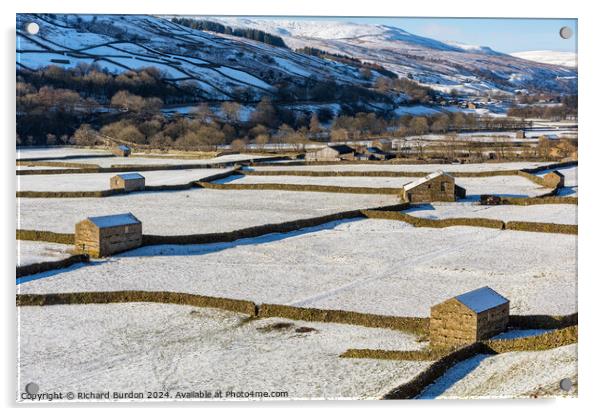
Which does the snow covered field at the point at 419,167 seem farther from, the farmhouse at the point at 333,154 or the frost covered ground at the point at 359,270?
the frost covered ground at the point at 359,270

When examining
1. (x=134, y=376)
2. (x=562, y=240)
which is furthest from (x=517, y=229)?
(x=134, y=376)

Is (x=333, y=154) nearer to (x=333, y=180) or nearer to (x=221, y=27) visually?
(x=333, y=180)

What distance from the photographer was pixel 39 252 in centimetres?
Answer: 3534

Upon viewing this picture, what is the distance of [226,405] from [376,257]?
17.9 m

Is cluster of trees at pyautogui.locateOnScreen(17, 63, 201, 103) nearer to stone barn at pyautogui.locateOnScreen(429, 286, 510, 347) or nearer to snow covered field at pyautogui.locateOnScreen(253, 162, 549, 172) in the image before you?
snow covered field at pyautogui.locateOnScreen(253, 162, 549, 172)

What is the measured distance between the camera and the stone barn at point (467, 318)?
22.4m

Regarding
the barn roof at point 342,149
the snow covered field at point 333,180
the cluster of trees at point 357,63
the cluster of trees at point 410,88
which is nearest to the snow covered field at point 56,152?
the snow covered field at point 333,180

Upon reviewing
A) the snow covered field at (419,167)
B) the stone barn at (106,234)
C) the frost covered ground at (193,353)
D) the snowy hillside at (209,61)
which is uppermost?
the snowy hillside at (209,61)

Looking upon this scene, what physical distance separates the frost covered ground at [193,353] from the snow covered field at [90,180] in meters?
30.3

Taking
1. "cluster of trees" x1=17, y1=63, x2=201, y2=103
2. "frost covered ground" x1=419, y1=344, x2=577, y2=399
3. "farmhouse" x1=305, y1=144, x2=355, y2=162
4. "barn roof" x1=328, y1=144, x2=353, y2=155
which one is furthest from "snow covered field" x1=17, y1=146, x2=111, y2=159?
"frost covered ground" x1=419, y1=344, x2=577, y2=399

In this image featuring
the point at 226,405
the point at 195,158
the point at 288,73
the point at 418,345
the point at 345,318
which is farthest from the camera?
the point at 288,73

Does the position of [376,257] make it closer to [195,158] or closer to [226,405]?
[226,405]

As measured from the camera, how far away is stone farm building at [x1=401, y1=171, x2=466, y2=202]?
49.2 metres

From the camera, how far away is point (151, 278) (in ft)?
103
